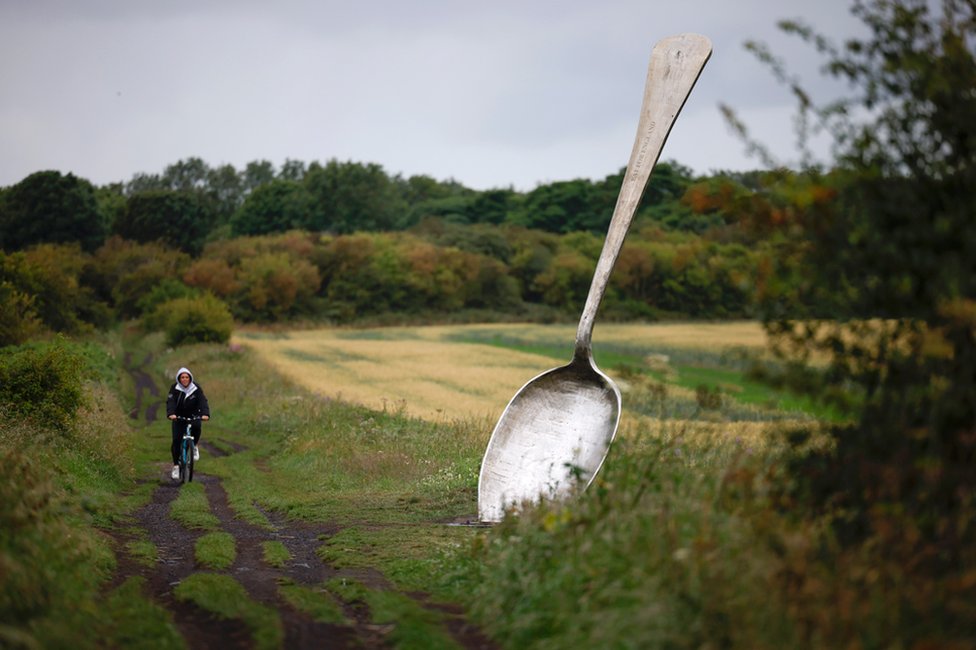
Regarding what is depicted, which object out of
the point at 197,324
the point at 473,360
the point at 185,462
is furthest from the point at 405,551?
the point at 473,360

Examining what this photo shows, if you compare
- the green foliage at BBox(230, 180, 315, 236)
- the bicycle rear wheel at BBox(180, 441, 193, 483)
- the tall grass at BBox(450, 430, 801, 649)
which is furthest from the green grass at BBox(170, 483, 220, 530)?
the green foliage at BBox(230, 180, 315, 236)

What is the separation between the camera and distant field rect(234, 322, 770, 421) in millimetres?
35438

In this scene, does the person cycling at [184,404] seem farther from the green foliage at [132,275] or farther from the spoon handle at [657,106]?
the green foliage at [132,275]

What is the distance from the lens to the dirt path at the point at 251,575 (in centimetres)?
775

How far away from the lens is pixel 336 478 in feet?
61.3

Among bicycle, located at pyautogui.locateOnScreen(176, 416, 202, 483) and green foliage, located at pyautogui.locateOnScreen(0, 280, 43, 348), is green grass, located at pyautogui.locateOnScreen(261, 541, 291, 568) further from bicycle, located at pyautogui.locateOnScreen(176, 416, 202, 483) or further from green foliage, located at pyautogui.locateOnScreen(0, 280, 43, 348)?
green foliage, located at pyautogui.locateOnScreen(0, 280, 43, 348)

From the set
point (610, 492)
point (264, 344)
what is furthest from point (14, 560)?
point (264, 344)

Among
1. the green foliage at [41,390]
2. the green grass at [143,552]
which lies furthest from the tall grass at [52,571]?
the green foliage at [41,390]

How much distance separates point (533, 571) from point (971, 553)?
344 cm

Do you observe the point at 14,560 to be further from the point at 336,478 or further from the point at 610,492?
the point at 336,478

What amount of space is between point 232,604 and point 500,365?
47933 mm

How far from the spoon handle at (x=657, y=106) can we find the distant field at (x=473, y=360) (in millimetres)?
2364

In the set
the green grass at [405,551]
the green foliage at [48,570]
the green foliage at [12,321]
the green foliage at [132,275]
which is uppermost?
the green foliage at [132,275]

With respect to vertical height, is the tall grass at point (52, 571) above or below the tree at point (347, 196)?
below
